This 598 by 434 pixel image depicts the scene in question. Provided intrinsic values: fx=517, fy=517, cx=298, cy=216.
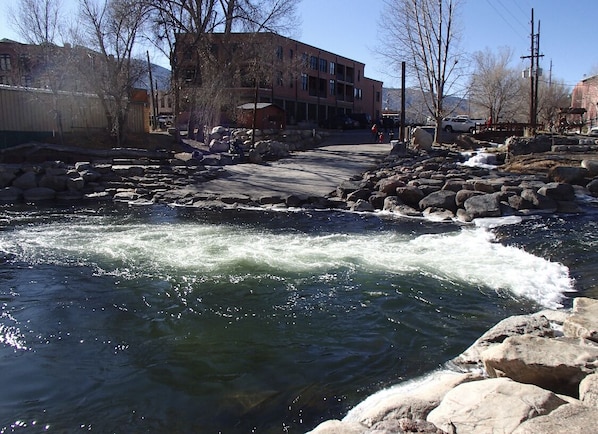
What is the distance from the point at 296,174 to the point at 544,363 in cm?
1722

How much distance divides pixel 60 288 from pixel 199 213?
7546mm

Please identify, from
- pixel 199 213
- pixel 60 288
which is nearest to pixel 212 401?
pixel 60 288

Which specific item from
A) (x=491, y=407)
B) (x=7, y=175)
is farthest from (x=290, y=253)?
Result: (x=7, y=175)

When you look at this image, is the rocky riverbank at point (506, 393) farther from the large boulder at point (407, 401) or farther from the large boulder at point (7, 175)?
the large boulder at point (7, 175)

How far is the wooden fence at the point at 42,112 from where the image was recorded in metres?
23.2

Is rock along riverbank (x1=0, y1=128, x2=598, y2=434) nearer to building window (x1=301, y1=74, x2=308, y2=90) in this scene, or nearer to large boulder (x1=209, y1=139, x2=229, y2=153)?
large boulder (x1=209, y1=139, x2=229, y2=153)

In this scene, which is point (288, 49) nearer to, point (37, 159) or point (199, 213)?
point (37, 159)

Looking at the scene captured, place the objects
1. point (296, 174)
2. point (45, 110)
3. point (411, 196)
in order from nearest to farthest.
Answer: point (411, 196) → point (296, 174) → point (45, 110)

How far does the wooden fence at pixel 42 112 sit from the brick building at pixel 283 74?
17.4 feet

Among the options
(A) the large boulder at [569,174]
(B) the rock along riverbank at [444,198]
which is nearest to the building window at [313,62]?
(B) the rock along riverbank at [444,198]

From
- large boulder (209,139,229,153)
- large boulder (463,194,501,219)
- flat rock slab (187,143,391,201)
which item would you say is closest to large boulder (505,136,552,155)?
flat rock slab (187,143,391,201)

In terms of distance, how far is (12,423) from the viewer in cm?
426

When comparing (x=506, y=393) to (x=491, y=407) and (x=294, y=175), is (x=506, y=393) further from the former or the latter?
(x=294, y=175)

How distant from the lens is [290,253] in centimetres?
996
